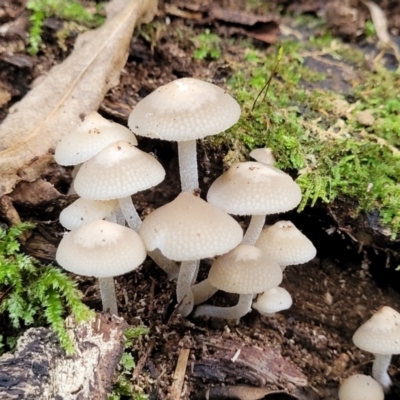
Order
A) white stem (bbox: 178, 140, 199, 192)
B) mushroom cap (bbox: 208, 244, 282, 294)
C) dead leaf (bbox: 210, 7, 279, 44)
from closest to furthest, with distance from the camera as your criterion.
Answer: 1. mushroom cap (bbox: 208, 244, 282, 294)
2. white stem (bbox: 178, 140, 199, 192)
3. dead leaf (bbox: 210, 7, 279, 44)

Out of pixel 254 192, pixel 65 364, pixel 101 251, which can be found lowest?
pixel 65 364

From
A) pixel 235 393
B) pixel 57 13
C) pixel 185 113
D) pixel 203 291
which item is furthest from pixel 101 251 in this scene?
pixel 57 13

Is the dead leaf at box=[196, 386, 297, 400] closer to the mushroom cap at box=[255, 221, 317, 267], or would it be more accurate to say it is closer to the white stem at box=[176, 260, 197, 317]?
the white stem at box=[176, 260, 197, 317]

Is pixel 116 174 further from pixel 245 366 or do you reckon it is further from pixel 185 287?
pixel 245 366

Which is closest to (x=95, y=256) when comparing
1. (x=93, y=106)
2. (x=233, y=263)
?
(x=233, y=263)

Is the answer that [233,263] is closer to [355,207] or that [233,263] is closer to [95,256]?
[95,256]

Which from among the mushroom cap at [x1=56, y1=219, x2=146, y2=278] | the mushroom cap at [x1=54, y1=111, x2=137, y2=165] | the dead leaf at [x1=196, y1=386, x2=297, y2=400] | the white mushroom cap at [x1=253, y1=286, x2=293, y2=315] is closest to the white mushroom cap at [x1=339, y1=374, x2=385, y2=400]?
the dead leaf at [x1=196, y1=386, x2=297, y2=400]

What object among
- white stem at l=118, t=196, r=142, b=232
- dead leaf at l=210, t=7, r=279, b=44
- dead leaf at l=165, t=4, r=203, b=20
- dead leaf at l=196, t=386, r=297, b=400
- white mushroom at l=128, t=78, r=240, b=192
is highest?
white mushroom at l=128, t=78, r=240, b=192
